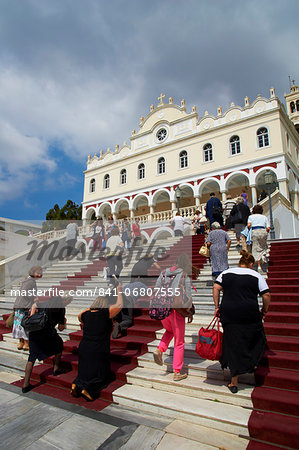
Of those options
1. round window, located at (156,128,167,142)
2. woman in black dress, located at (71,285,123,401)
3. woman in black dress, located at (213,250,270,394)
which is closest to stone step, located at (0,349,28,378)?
woman in black dress, located at (71,285,123,401)

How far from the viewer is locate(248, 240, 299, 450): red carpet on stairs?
2512 mm

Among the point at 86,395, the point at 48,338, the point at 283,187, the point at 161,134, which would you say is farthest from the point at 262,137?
the point at 86,395

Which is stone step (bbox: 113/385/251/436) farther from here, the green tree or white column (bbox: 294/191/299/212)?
the green tree

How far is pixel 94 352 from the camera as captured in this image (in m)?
3.55

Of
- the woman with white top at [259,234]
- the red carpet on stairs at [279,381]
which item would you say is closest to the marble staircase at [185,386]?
the red carpet on stairs at [279,381]

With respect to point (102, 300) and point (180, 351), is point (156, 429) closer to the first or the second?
point (180, 351)

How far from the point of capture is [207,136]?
2300 cm

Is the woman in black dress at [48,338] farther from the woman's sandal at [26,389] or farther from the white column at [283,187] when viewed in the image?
the white column at [283,187]

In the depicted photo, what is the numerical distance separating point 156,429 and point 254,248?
466 cm

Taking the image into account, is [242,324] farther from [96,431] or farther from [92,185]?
[92,185]

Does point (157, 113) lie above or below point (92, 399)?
above

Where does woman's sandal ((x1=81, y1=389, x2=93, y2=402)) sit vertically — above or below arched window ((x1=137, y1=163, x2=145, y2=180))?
below

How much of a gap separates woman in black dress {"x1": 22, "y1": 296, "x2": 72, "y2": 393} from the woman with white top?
14.5 ft

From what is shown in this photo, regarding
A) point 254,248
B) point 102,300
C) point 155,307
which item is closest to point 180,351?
point 155,307
